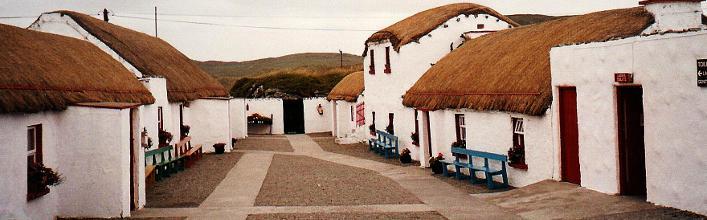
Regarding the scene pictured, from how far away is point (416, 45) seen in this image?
87.9ft

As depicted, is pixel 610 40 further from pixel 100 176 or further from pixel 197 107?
pixel 197 107

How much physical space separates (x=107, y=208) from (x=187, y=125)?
1583 centimetres

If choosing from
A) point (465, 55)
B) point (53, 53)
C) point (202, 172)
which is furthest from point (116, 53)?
point (465, 55)

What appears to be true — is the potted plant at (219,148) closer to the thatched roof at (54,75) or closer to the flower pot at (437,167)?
the thatched roof at (54,75)

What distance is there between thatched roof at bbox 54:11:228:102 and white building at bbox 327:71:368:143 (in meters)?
7.52

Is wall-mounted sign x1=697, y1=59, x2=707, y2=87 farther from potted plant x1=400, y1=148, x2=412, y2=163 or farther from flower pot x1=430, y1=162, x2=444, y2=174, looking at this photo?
potted plant x1=400, y1=148, x2=412, y2=163

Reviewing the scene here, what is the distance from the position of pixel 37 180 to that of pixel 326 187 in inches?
314

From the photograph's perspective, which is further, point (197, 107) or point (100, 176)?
point (197, 107)

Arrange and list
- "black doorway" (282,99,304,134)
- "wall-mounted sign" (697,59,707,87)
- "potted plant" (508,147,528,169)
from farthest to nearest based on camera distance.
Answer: "black doorway" (282,99,304,134), "potted plant" (508,147,528,169), "wall-mounted sign" (697,59,707,87)

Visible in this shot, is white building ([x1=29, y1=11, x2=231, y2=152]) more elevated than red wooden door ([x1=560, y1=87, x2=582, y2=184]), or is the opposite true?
white building ([x1=29, y1=11, x2=231, y2=152])

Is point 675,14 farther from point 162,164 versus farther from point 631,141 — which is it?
point 162,164

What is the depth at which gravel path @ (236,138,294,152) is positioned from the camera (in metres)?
32.7

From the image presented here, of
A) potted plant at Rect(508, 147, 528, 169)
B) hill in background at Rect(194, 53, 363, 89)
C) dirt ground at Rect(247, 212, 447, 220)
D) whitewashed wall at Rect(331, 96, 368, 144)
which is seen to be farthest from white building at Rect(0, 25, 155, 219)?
hill in background at Rect(194, 53, 363, 89)

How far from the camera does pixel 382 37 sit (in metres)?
28.6
